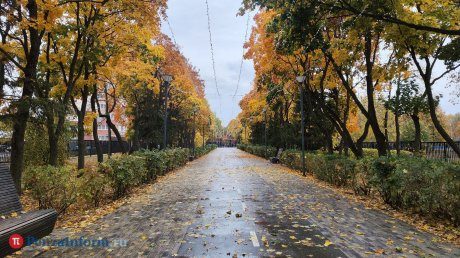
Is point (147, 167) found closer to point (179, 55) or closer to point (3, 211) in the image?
point (3, 211)

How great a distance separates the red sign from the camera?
4979mm

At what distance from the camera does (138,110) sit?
111 ft

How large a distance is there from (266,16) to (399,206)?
14.1 m

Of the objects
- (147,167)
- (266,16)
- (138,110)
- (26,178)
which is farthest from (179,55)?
(26,178)

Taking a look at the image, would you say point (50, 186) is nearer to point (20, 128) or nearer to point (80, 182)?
point (80, 182)

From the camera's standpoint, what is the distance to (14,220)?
5680 millimetres

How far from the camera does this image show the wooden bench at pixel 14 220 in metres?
4.94

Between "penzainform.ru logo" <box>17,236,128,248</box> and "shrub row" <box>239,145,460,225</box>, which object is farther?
"shrub row" <box>239,145,460,225</box>

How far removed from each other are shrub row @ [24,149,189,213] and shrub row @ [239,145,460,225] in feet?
26.0

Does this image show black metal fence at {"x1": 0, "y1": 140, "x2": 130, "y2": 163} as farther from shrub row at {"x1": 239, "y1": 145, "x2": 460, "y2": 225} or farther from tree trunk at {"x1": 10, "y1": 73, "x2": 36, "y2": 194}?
shrub row at {"x1": 239, "y1": 145, "x2": 460, "y2": 225}

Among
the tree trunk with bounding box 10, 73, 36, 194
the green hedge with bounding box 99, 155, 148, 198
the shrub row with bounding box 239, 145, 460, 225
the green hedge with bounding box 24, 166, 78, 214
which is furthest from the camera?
the green hedge with bounding box 99, 155, 148, 198

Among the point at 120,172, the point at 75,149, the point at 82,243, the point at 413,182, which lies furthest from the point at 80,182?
the point at 75,149

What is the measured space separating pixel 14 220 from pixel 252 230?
168 inches

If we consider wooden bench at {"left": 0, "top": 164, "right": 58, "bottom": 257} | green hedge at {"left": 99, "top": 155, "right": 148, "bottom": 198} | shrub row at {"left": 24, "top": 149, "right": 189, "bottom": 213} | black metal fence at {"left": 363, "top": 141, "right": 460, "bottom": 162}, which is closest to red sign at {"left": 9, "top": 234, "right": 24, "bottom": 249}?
wooden bench at {"left": 0, "top": 164, "right": 58, "bottom": 257}
